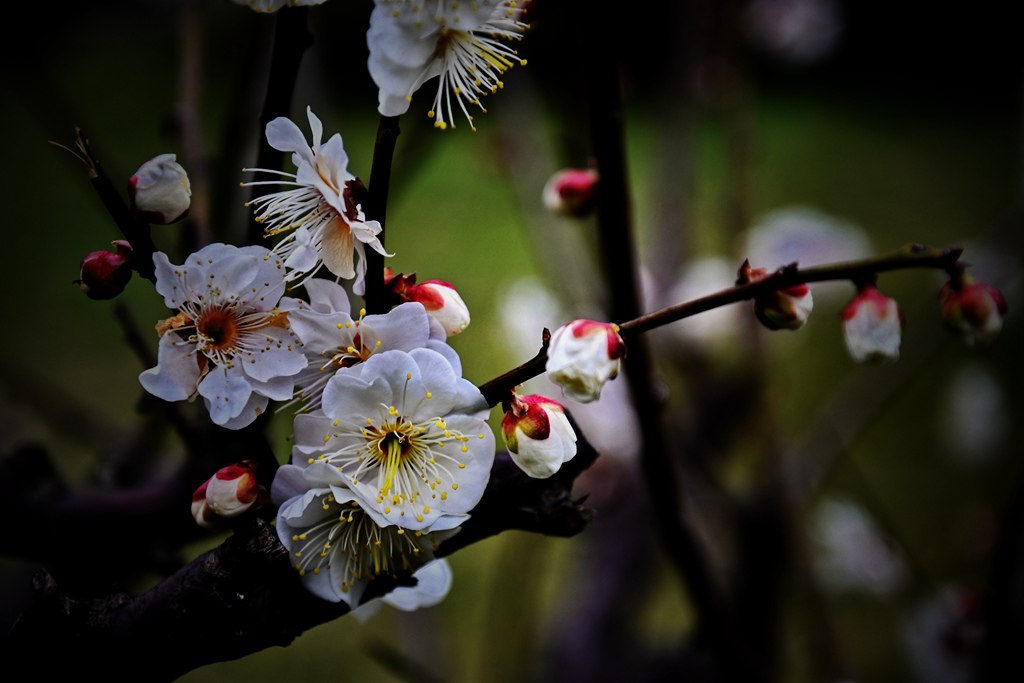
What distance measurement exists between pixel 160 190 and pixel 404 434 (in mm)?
144

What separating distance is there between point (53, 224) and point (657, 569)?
89.9 inches

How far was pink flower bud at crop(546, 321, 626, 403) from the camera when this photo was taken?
0.24 metres

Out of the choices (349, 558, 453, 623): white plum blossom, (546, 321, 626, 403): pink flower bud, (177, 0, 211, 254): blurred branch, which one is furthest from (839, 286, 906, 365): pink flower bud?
(177, 0, 211, 254): blurred branch

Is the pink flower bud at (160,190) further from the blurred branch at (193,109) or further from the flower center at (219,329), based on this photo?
the blurred branch at (193,109)

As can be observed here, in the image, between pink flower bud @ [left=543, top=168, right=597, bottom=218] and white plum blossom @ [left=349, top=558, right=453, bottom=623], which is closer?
white plum blossom @ [left=349, top=558, right=453, bottom=623]

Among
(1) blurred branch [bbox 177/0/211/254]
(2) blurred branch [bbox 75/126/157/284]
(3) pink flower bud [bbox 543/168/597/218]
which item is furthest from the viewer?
(1) blurred branch [bbox 177/0/211/254]

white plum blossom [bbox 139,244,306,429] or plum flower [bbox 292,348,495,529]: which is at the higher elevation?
white plum blossom [bbox 139,244,306,429]

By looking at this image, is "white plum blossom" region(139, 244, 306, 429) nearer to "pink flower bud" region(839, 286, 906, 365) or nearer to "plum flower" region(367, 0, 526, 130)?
"plum flower" region(367, 0, 526, 130)

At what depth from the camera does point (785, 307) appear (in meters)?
0.27

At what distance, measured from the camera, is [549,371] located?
0.24 m

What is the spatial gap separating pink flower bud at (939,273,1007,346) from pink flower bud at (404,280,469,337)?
219 millimetres

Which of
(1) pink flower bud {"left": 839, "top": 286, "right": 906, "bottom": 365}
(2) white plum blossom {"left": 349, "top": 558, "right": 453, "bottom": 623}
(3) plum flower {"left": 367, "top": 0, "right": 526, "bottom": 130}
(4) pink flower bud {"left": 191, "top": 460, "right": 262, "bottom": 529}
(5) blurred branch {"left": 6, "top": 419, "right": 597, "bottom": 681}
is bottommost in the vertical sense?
(2) white plum blossom {"left": 349, "top": 558, "right": 453, "bottom": 623}

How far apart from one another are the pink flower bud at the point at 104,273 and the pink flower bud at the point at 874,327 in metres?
0.33

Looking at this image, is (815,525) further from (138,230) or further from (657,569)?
(138,230)
